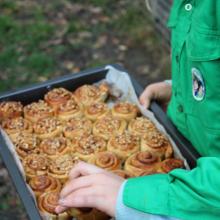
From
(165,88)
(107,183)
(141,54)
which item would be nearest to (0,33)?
(141,54)

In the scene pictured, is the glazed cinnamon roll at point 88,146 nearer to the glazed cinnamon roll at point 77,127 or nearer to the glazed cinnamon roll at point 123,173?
the glazed cinnamon roll at point 77,127

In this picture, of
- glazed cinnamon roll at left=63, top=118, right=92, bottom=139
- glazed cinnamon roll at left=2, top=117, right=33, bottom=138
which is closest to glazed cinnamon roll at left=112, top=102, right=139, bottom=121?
glazed cinnamon roll at left=63, top=118, right=92, bottom=139

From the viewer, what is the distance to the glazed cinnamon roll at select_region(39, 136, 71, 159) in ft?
5.38

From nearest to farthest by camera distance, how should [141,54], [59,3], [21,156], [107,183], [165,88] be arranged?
[107,183]
[21,156]
[165,88]
[141,54]
[59,3]

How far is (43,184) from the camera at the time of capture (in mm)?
1481

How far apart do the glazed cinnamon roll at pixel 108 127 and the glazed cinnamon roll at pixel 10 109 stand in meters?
0.28

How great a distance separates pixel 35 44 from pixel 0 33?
0.32m

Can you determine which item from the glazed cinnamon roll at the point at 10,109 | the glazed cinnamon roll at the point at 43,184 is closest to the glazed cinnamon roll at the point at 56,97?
the glazed cinnamon roll at the point at 10,109

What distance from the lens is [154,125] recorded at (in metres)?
1.68

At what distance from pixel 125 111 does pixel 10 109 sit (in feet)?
1.32

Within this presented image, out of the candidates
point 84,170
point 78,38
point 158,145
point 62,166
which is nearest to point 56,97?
point 62,166

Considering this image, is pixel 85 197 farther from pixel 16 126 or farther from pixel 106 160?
pixel 16 126

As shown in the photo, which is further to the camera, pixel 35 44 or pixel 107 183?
pixel 35 44

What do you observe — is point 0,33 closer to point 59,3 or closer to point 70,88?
point 59,3
